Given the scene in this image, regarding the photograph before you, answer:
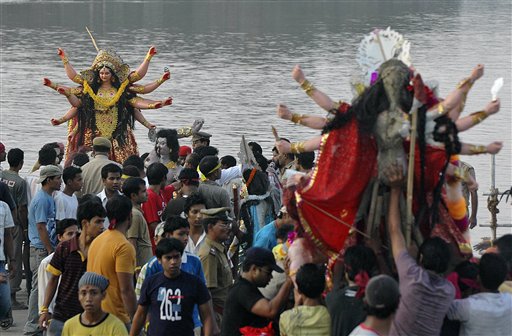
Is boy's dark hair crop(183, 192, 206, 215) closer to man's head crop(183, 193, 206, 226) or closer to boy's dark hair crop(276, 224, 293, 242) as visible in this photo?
man's head crop(183, 193, 206, 226)

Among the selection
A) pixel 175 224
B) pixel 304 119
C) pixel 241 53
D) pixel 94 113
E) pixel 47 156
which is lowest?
pixel 241 53

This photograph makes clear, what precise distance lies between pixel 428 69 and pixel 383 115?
23.0 meters

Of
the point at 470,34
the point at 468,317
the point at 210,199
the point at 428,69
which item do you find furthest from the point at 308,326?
the point at 470,34

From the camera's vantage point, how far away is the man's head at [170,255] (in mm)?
8359

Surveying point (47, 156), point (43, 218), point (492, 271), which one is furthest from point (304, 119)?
point (47, 156)

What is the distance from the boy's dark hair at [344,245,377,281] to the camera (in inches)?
288

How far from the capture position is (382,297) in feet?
22.0

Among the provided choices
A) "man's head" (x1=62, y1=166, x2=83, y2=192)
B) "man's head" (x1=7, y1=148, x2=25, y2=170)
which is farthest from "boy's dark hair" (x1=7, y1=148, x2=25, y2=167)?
"man's head" (x1=62, y1=166, x2=83, y2=192)

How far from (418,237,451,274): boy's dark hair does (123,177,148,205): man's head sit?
341 cm

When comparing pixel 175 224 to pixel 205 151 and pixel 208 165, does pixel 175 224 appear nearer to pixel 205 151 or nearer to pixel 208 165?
pixel 208 165

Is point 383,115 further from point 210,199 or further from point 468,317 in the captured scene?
point 210,199

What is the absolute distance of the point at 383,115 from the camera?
25.0ft

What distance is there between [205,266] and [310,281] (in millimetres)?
2106

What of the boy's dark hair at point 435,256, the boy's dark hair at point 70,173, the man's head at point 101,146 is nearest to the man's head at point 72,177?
the boy's dark hair at point 70,173
